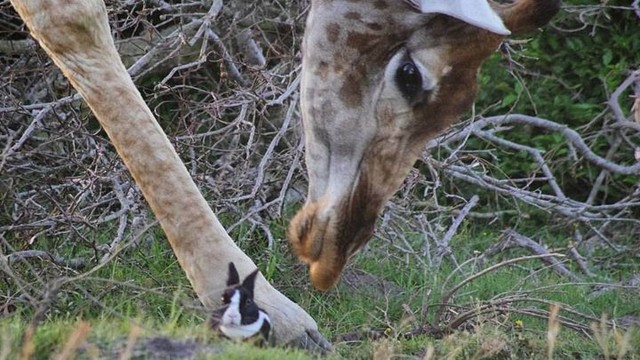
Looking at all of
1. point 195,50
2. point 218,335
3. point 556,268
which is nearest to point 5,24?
point 195,50

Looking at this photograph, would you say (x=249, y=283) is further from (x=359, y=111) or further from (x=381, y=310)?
(x=381, y=310)

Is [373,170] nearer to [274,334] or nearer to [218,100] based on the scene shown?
[274,334]

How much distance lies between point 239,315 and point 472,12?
4.18 feet

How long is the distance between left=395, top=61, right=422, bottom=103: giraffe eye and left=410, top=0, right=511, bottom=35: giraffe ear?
0.70ft

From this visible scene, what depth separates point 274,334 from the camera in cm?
481

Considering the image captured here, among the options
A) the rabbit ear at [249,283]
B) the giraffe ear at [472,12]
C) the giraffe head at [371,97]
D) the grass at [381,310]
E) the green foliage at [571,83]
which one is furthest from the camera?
the green foliage at [571,83]

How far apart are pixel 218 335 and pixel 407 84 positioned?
3.65 ft

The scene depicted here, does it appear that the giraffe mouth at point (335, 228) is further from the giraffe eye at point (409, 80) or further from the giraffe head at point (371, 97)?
the giraffe eye at point (409, 80)

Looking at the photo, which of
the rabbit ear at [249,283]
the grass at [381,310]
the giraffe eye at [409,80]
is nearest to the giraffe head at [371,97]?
the giraffe eye at [409,80]

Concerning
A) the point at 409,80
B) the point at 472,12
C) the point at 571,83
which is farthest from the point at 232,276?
the point at 571,83

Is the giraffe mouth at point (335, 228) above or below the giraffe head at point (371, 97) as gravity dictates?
below

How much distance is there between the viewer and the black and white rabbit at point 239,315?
4427mm

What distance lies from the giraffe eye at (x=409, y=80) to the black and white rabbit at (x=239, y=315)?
90 cm

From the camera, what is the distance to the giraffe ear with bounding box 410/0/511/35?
4.39 m
